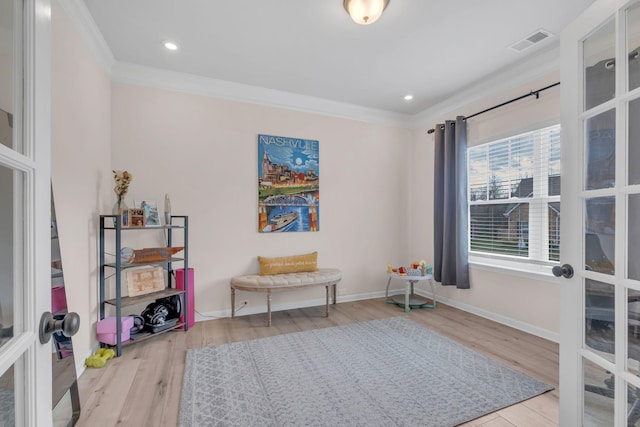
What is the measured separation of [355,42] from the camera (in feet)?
8.52

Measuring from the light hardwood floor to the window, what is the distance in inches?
34.0

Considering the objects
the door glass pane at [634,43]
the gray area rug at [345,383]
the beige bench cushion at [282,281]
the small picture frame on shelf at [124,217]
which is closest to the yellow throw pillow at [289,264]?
the beige bench cushion at [282,281]

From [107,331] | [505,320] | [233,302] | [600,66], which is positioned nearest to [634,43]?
[600,66]

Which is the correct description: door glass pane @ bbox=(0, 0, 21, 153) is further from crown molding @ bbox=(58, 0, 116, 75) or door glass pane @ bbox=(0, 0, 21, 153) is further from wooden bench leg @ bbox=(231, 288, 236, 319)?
wooden bench leg @ bbox=(231, 288, 236, 319)

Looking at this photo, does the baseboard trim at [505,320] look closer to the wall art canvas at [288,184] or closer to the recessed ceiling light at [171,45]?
the wall art canvas at [288,184]

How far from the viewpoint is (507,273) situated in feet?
10.3

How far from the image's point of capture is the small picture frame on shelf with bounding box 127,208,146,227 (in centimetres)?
264

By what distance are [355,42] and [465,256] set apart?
2650 mm

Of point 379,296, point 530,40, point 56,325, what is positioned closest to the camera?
point 56,325

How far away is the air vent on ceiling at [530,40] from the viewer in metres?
2.46

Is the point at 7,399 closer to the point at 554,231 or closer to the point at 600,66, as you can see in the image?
the point at 600,66

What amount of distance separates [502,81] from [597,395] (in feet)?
9.97

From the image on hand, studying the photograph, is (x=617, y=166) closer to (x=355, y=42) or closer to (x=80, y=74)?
(x=355, y=42)

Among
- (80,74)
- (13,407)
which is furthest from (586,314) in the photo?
(80,74)
